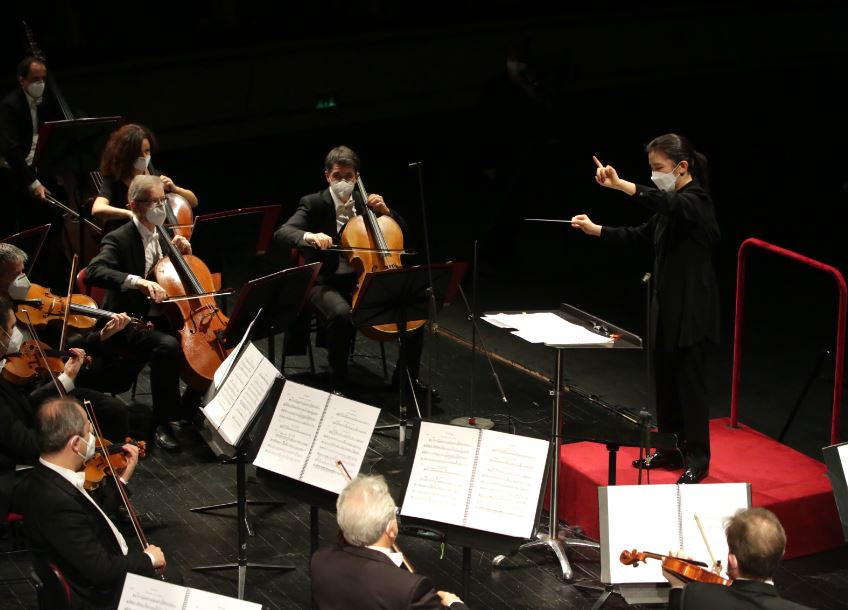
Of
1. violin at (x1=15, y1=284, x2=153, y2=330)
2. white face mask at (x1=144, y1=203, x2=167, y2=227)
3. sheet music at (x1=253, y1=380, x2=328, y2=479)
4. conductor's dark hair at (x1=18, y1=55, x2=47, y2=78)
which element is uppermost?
conductor's dark hair at (x1=18, y1=55, x2=47, y2=78)

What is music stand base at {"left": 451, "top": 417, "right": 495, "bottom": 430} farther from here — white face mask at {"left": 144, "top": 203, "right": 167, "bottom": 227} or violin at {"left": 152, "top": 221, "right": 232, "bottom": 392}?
white face mask at {"left": 144, "top": 203, "right": 167, "bottom": 227}

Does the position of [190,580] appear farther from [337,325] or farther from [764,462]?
[764,462]

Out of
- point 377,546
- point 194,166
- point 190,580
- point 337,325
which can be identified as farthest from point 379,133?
point 377,546

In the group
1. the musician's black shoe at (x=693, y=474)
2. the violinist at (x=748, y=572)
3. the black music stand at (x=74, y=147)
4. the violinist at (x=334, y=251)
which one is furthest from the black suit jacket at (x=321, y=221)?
the violinist at (x=748, y=572)

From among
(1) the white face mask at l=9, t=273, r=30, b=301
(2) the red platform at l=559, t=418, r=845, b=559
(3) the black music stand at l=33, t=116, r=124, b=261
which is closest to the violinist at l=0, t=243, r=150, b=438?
(1) the white face mask at l=9, t=273, r=30, b=301

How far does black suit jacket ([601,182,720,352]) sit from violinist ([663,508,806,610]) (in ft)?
5.73

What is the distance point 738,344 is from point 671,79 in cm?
969

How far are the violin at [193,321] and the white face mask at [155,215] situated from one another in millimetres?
167

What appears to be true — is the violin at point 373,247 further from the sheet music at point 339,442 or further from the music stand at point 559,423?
the sheet music at point 339,442

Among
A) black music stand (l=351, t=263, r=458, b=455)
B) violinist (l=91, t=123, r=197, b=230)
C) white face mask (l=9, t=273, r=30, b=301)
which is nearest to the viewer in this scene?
white face mask (l=9, t=273, r=30, b=301)

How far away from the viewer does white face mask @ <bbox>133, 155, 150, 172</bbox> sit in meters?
6.71

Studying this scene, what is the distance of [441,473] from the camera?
14.2ft

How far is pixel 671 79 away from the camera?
1502 centimetres

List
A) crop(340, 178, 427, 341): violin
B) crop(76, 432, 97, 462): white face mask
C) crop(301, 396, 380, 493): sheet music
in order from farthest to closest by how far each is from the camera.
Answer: crop(340, 178, 427, 341): violin
crop(301, 396, 380, 493): sheet music
crop(76, 432, 97, 462): white face mask
